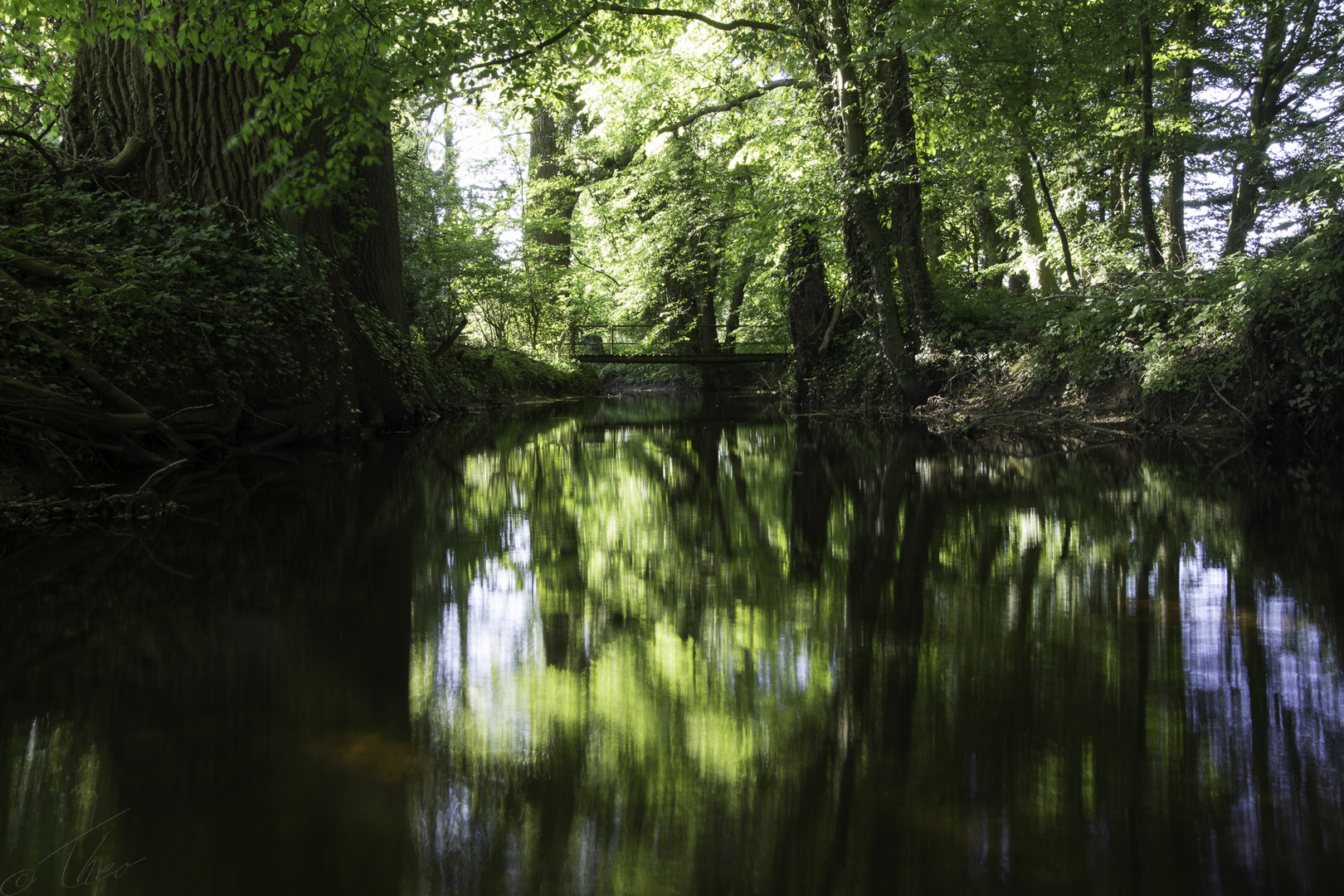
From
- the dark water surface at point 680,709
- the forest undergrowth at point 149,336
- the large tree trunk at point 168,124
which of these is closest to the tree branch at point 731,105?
the forest undergrowth at point 149,336

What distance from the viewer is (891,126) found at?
39.3 feet

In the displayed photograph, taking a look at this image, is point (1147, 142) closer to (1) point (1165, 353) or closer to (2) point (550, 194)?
(1) point (1165, 353)

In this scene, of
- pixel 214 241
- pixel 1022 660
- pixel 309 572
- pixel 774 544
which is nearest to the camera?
pixel 1022 660

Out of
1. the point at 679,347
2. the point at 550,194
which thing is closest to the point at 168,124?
the point at 550,194

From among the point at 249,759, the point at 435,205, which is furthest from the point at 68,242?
the point at 435,205

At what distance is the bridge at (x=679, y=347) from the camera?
72.8ft

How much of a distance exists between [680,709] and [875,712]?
1.51 ft

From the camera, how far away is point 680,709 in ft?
6.82

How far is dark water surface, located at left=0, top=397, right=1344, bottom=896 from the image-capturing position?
146cm

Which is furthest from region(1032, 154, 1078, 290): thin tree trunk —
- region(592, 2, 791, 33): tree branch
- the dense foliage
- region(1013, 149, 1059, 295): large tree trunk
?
region(592, 2, 791, 33): tree branch

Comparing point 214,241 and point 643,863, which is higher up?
point 214,241

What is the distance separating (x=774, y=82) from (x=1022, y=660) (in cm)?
1642

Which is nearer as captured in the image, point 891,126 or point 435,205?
point 891,126

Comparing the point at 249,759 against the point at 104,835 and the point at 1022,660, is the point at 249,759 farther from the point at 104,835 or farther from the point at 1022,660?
the point at 1022,660
